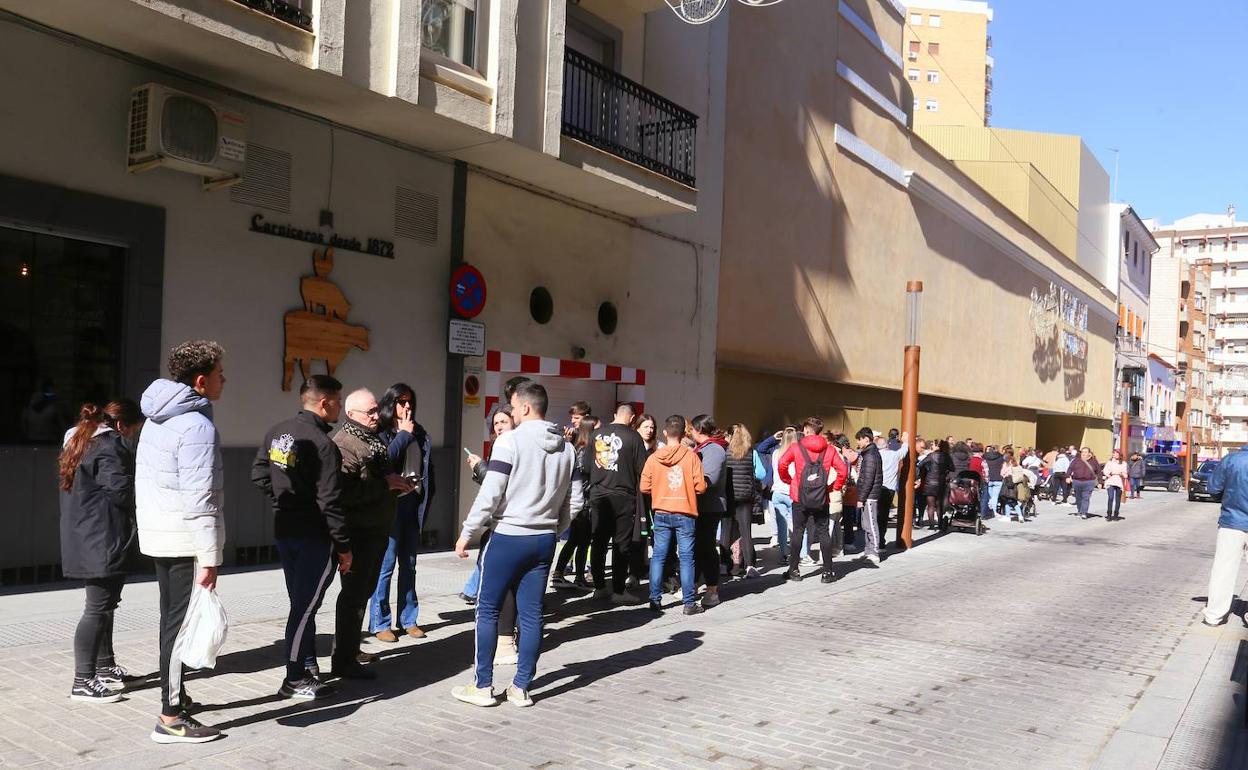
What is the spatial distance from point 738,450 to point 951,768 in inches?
247

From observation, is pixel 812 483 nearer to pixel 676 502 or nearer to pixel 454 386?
pixel 676 502

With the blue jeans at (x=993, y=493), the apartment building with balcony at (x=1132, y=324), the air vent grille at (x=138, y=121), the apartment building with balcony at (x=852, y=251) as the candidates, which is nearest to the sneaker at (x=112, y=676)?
the air vent grille at (x=138, y=121)

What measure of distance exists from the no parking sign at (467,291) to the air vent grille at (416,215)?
0.54m

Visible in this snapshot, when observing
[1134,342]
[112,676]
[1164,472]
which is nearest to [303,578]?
[112,676]

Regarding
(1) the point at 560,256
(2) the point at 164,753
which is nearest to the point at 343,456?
(2) the point at 164,753

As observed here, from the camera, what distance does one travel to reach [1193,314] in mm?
80188

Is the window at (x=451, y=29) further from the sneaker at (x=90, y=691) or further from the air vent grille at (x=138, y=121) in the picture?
the sneaker at (x=90, y=691)

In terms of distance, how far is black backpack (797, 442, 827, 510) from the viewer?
37.1 ft

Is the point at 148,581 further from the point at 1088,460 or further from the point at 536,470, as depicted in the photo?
the point at 1088,460

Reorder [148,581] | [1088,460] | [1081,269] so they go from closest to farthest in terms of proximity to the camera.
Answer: [148,581] < [1088,460] < [1081,269]

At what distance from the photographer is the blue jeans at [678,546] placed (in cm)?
913

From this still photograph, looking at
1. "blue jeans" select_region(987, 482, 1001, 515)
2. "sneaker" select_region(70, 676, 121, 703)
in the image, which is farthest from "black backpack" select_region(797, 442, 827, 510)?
"blue jeans" select_region(987, 482, 1001, 515)

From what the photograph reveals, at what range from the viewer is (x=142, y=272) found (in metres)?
9.58

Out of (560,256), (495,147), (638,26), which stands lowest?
(560,256)
